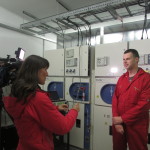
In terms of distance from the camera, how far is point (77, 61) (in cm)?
264

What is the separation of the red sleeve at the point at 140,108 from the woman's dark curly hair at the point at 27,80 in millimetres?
1150

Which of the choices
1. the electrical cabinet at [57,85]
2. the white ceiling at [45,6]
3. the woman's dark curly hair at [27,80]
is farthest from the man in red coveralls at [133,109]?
the white ceiling at [45,6]

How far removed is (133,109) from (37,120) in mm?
1147

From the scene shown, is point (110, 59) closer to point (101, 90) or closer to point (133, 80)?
point (101, 90)

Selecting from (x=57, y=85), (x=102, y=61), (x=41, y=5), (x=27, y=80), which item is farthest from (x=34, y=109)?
(x=41, y=5)

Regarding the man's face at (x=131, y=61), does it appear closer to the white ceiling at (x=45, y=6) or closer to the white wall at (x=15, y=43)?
the white ceiling at (x=45, y=6)

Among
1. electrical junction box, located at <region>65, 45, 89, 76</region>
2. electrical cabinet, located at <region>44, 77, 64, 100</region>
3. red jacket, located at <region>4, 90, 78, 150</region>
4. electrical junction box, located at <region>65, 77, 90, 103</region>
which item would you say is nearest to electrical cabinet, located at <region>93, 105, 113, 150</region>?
electrical junction box, located at <region>65, 77, 90, 103</region>

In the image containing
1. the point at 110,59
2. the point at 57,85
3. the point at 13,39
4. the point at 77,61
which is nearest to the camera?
the point at 110,59

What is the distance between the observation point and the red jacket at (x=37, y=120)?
889mm

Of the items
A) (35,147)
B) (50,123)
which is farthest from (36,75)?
(35,147)

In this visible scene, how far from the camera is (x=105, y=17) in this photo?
3.23 m

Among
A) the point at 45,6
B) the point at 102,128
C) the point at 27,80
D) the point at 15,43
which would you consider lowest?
the point at 102,128

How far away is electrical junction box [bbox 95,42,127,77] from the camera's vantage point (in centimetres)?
223

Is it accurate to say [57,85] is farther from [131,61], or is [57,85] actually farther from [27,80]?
[27,80]
